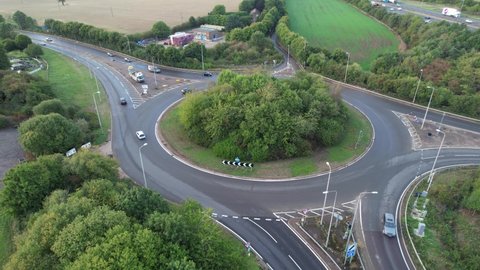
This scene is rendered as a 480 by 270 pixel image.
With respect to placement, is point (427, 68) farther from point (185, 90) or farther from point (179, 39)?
point (179, 39)

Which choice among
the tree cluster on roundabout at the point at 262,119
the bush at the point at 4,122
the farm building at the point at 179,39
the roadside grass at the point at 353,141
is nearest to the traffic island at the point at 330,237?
the roadside grass at the point at 353,141

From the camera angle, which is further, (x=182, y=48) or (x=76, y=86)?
(x=182, y=48)

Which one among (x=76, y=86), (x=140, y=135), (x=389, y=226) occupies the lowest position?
(x=389, y=226)

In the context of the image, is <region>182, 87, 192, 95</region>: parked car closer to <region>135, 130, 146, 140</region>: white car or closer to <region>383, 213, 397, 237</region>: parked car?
<region>135, 130, 146, 140</region>: white car

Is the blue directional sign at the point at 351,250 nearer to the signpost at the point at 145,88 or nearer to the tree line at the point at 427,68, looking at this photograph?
the tree line at the point at 427,68

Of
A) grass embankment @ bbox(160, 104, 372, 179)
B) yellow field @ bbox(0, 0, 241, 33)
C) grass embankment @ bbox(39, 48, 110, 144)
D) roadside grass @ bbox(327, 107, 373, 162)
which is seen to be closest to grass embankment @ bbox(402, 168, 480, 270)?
roadside grass @ bbox(327, 107, 373, 162)

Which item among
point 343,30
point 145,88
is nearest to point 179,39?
point 145,88
